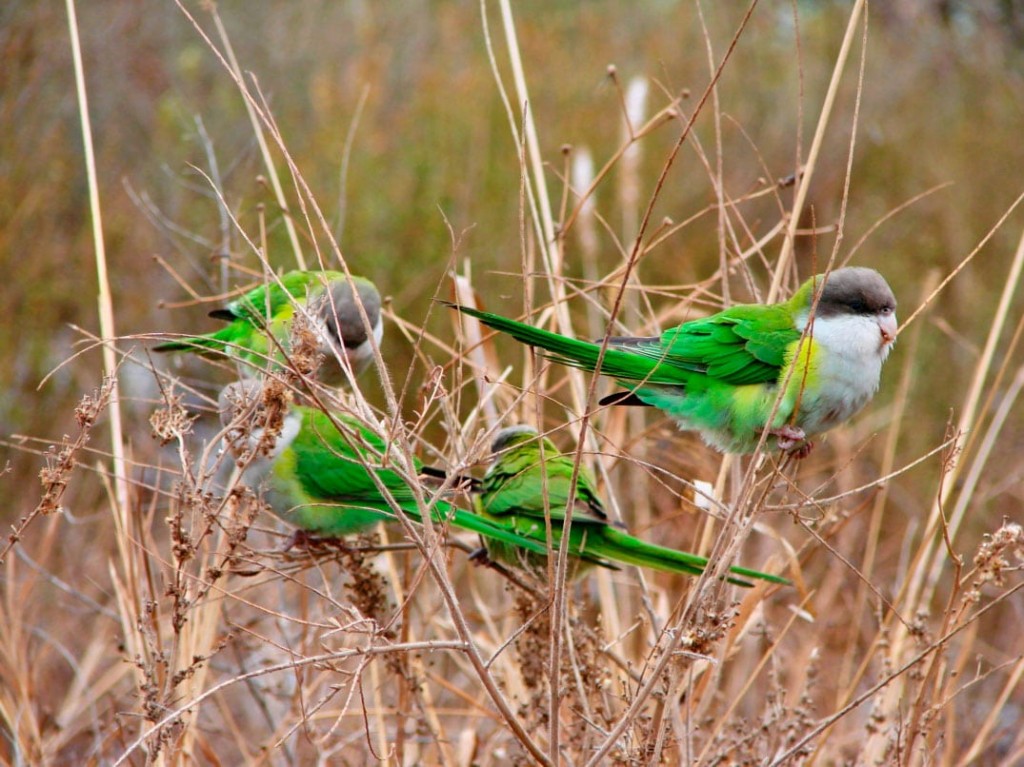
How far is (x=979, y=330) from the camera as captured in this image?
852cm

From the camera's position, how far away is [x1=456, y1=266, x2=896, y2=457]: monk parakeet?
3088 mm

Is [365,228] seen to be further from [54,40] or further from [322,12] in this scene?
[322,12]

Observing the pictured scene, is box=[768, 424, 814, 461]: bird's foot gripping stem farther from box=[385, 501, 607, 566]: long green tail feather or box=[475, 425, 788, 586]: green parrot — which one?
box=[385, 501, 607, 566]: long green tail feather

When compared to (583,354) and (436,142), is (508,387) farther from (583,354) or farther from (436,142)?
(436,142)

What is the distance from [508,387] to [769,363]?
0.81 m

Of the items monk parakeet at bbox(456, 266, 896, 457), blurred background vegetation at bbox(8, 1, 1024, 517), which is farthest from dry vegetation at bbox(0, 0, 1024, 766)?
monk parakeet at bbox(456, 266, 896, 457)

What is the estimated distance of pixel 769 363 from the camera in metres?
3.27

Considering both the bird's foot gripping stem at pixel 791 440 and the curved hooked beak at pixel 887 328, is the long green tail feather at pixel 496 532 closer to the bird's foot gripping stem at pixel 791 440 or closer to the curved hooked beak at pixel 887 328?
the bird's foot gripping stem at pixel 791 440

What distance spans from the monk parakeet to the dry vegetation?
163 millimetres

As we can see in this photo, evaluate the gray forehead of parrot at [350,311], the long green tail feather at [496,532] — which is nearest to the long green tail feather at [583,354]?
the long green tail feather at [496,532]

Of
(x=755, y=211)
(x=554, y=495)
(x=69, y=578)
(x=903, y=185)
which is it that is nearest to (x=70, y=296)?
(x=69, y=578)

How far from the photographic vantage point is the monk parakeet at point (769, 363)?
10.1 ft

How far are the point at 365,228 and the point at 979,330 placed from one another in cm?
480

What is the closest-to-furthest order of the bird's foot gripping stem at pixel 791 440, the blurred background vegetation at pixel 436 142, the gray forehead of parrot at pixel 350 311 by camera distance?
the bird's foot gripping stem at pixel 791 440, the gray forehead of parrot at pixel 350 311, the blurred background vegetation at pixel 436 142
